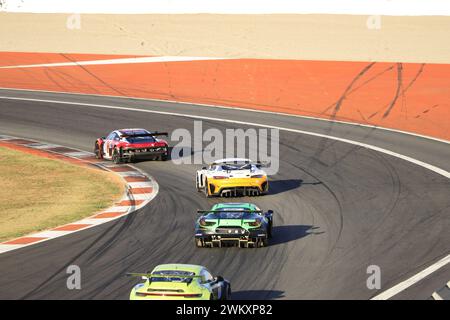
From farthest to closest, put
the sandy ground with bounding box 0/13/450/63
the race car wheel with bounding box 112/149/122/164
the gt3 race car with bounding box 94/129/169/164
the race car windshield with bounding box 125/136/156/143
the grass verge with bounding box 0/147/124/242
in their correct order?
the sandy ground with bounding box 0/13/450/63
the race car windshield with bounding box 125/136/156/143
the race car wheel with bounding box 112/149/122/164
the gt3 race car with bounding box 94/129/169/164
the grass verge with bounding box 0/147/124/242

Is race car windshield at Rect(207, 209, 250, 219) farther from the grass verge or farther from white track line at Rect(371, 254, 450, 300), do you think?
the grass verge

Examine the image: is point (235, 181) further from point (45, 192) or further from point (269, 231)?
point (45, 192)

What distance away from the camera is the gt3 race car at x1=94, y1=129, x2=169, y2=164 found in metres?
37.2

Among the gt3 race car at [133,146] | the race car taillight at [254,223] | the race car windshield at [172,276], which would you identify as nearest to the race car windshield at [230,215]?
the race car taillight at [254,223]

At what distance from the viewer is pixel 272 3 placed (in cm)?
6241

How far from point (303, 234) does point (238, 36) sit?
32.0 m

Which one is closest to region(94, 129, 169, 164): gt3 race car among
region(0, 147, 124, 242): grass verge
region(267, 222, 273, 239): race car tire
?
region(0, 147, 124, 242): grass verge

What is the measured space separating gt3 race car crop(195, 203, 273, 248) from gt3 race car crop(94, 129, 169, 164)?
1263 centimetres

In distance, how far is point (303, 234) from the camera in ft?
86.2

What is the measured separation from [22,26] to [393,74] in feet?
78.8

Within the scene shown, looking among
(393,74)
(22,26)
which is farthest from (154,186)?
(22,26)

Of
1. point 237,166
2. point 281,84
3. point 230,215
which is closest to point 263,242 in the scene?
point 230,215

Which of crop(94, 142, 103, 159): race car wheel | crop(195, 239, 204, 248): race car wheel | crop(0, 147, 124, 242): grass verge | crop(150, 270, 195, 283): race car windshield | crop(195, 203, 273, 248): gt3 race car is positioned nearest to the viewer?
crop(150, 270, 195, 283): race car windshield

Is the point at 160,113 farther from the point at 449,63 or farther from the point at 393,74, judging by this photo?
the point at 449,63
